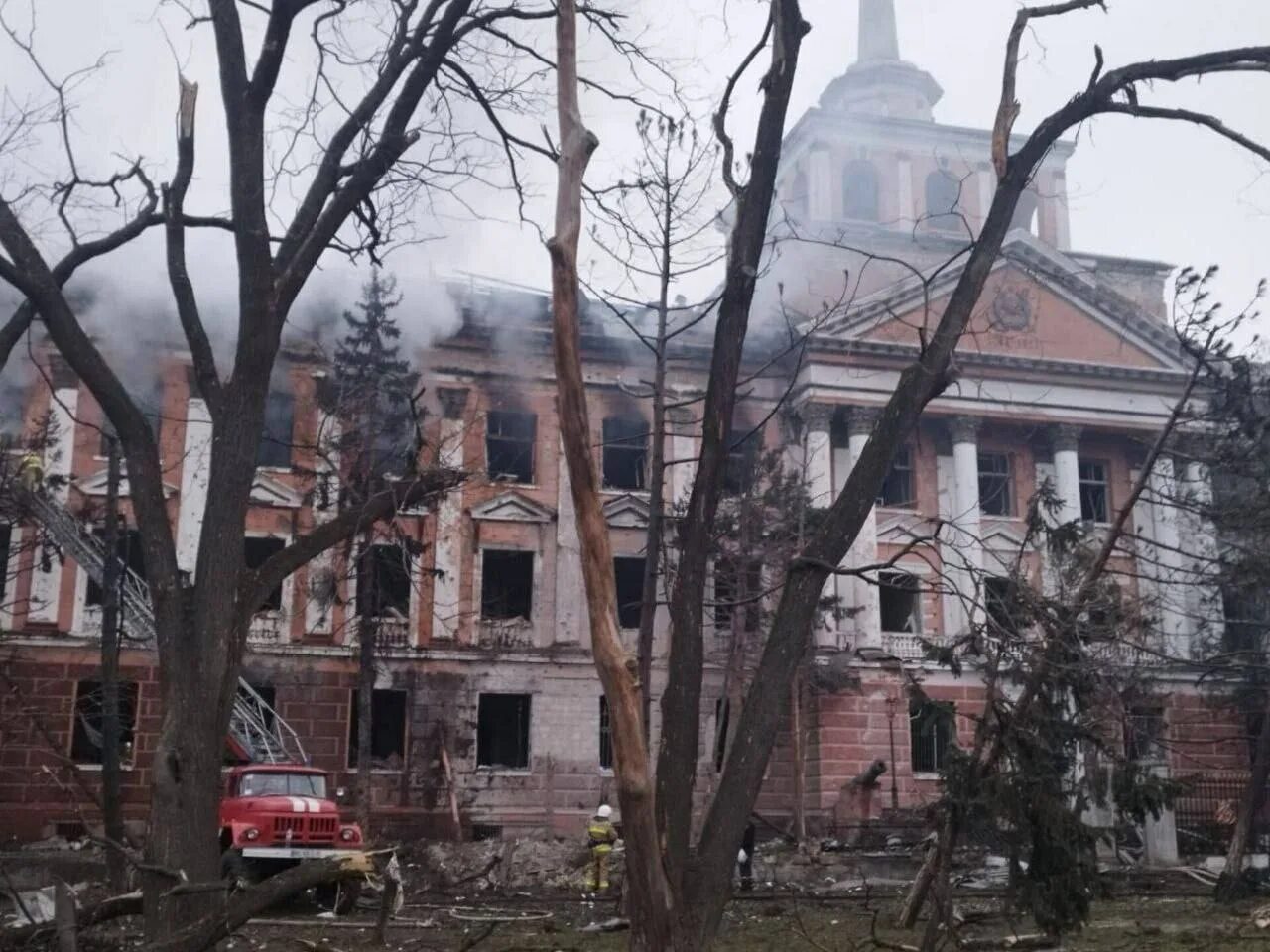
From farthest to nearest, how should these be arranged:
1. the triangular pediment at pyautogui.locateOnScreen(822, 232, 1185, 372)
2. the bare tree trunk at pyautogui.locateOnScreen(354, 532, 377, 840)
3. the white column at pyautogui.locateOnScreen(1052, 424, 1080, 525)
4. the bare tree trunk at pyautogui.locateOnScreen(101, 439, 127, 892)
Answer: the white column at pyautogui.locateOnScreen(1052, 424, 1080, 525) → the triangular pediment at pyautogui.locateOnScreen(822, 232, 1185, 372) → the bare tree trunk at pyautogui.locateOnScreen(354, 532, 377, 840) → the bare tree trunk at pyautogui.locateOnScreen(101, 439, 127, 892)

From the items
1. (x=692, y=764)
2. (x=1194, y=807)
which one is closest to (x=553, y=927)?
(x=692, y=764)

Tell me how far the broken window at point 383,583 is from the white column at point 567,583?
3.74m

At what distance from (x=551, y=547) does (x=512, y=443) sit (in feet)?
9.90

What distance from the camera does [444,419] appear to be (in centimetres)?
3375

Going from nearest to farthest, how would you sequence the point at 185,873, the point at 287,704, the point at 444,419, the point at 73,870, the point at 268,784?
the point at 185,873 → the point at 268,784 → the point at 73,870 → the point at 287,704 → the point at 444,419

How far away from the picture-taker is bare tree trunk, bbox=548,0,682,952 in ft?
17.9

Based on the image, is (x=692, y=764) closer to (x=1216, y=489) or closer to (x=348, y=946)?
(x=348, y=946)

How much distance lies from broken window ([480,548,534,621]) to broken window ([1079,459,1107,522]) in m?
16.3

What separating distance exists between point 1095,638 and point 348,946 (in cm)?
893

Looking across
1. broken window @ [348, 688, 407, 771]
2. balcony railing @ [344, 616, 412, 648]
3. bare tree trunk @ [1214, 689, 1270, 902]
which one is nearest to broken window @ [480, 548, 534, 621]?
balcony railing @ [344, 616, 412, 648]

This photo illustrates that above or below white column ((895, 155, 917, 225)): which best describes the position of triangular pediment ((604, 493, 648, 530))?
below

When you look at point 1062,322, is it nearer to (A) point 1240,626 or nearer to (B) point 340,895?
(A) point 1240,626

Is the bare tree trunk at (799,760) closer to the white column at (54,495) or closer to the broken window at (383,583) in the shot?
the broken window at (383,583)

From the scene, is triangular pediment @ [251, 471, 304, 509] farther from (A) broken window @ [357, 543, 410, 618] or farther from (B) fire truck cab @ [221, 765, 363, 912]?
(B) fire truck cab @ [221, 765, 363, 912]
